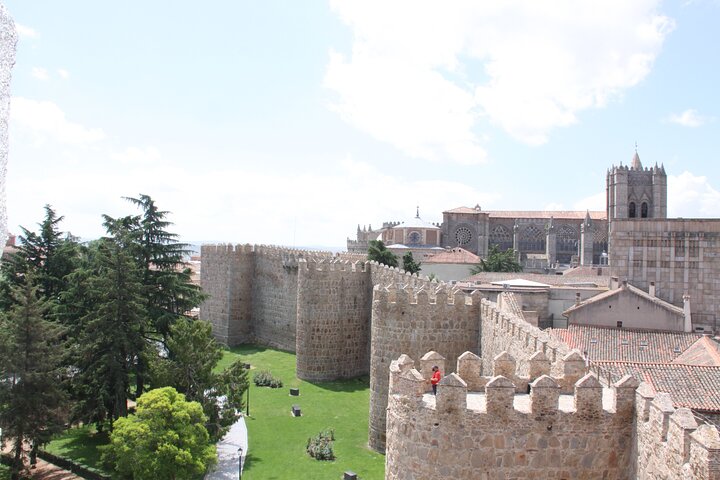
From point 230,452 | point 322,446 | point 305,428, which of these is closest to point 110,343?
point 230,452

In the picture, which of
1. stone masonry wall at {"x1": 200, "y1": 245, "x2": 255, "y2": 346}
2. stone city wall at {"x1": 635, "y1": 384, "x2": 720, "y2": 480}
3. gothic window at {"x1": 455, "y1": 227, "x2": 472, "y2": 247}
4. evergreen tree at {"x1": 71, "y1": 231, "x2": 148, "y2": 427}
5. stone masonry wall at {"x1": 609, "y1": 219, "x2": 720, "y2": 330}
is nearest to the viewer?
stone city wall at {"x1": 635, "y1": 384, "x2": 720, "y2": 480}

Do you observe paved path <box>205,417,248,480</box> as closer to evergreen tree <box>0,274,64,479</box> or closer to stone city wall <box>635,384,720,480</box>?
evergreen tree <box>0,274,64,479</box>

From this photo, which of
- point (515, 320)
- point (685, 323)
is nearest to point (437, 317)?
point (515, 320)

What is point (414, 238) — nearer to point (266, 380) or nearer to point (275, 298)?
point (275, 298)

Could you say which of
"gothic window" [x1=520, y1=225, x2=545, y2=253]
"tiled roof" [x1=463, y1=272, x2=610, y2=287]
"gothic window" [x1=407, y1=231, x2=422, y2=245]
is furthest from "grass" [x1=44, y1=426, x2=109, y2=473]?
"gothic window" [x1=520, y1=225, x2=545, y2=253]

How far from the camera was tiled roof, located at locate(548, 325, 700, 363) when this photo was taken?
71.7 feet

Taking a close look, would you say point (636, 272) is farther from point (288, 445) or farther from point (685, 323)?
point (288, 445)

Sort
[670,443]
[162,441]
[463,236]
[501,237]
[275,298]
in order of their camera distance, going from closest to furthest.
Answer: [670,443] → [162,441] → [275,298] → [463,236] → [501,237]

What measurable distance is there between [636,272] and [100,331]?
95.3 ft

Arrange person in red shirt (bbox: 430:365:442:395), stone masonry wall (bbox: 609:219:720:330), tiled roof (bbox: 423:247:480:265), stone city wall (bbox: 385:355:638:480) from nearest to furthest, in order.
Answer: stone city wall (bbox: 385:355:638:480) < person in red shirt (bbox: 430:365:442:395) < stone masonry wall (bbox: 609:219:720:330) < tiled roof (bbox: 423:247:480:265)

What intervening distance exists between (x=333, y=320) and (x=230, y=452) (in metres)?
7.18

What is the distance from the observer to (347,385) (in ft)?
71.9

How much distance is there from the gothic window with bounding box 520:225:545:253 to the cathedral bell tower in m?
10.1

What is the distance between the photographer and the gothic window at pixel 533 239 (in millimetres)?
79438
